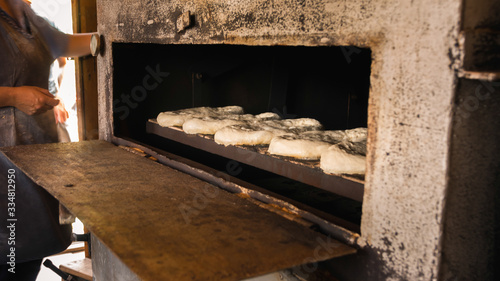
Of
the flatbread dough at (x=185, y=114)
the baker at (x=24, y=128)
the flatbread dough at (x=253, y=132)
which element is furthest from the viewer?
the baker at (x=24, y=128)

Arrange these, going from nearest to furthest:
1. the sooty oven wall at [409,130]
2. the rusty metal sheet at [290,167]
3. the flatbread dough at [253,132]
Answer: the sooty oven wall at [409,130] → the rusty metal sheet at [290,167] → the flatbread dough at [253,132]

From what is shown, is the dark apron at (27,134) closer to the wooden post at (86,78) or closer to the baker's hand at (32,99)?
the baker's hand at (32,99)

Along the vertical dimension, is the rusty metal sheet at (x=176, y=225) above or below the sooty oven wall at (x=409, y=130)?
below

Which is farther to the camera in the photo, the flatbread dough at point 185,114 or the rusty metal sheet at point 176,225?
the flatbread dough at point 185,114

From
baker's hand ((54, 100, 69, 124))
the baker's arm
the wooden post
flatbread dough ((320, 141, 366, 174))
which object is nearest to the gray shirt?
the baker's arm

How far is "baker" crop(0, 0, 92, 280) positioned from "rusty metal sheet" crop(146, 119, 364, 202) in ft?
4.27

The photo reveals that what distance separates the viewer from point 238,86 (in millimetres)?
2717

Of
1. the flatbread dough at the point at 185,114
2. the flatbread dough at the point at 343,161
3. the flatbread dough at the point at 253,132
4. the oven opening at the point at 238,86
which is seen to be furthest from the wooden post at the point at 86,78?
the flatbread dough at the point at 343,161

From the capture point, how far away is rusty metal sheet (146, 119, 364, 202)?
1192 millimetres

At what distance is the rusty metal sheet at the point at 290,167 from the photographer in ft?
3.91

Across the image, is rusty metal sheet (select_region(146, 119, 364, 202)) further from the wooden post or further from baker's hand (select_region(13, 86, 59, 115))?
the wooden post

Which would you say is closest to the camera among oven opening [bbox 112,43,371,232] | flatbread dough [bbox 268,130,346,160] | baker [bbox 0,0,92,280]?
flatbread dough [bbox 268,130,346,160]

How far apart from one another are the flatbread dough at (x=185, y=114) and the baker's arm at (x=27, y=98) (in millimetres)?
839

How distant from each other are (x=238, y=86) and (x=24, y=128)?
4.73ft
